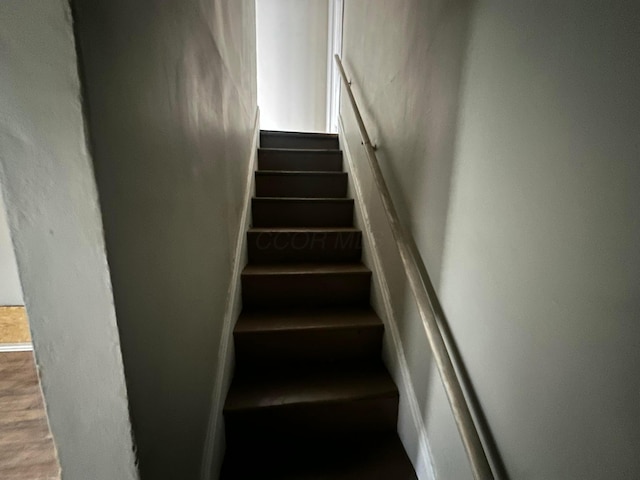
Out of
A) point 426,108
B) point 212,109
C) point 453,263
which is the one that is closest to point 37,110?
point 212,109

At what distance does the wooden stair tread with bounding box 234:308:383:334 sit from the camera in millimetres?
1392

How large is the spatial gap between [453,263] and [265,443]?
109 centimetres

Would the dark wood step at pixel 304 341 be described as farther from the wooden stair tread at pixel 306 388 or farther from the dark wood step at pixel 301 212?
the dark wood step at pixel 301 212

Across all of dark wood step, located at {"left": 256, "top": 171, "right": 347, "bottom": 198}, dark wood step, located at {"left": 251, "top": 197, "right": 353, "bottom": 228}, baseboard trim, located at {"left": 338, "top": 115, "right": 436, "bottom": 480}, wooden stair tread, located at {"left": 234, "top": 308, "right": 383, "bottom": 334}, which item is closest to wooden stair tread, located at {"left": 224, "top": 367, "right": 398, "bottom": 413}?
baseboard trim, located at {"left": 338, "top": 115, "right": 436, "bottom": 480}

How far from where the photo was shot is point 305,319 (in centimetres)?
148

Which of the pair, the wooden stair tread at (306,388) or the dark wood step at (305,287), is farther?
the dark wood step at (305,287)

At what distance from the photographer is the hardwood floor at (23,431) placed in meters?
1.21

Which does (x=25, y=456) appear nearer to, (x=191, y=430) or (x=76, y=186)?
(x=191, y=430)

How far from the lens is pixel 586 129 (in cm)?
46

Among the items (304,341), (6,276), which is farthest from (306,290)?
(6,276)

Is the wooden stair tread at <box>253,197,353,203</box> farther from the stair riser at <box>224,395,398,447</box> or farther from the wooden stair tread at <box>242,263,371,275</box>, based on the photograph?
the stair riser at <box>224,395,398,447</box>

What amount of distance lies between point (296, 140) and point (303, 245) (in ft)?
4.28

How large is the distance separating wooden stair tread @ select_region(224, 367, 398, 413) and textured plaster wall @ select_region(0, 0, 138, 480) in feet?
2.57

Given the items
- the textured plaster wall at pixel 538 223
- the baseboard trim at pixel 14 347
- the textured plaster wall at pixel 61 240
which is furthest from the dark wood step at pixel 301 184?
the baseboard trim at pixel 14 347
